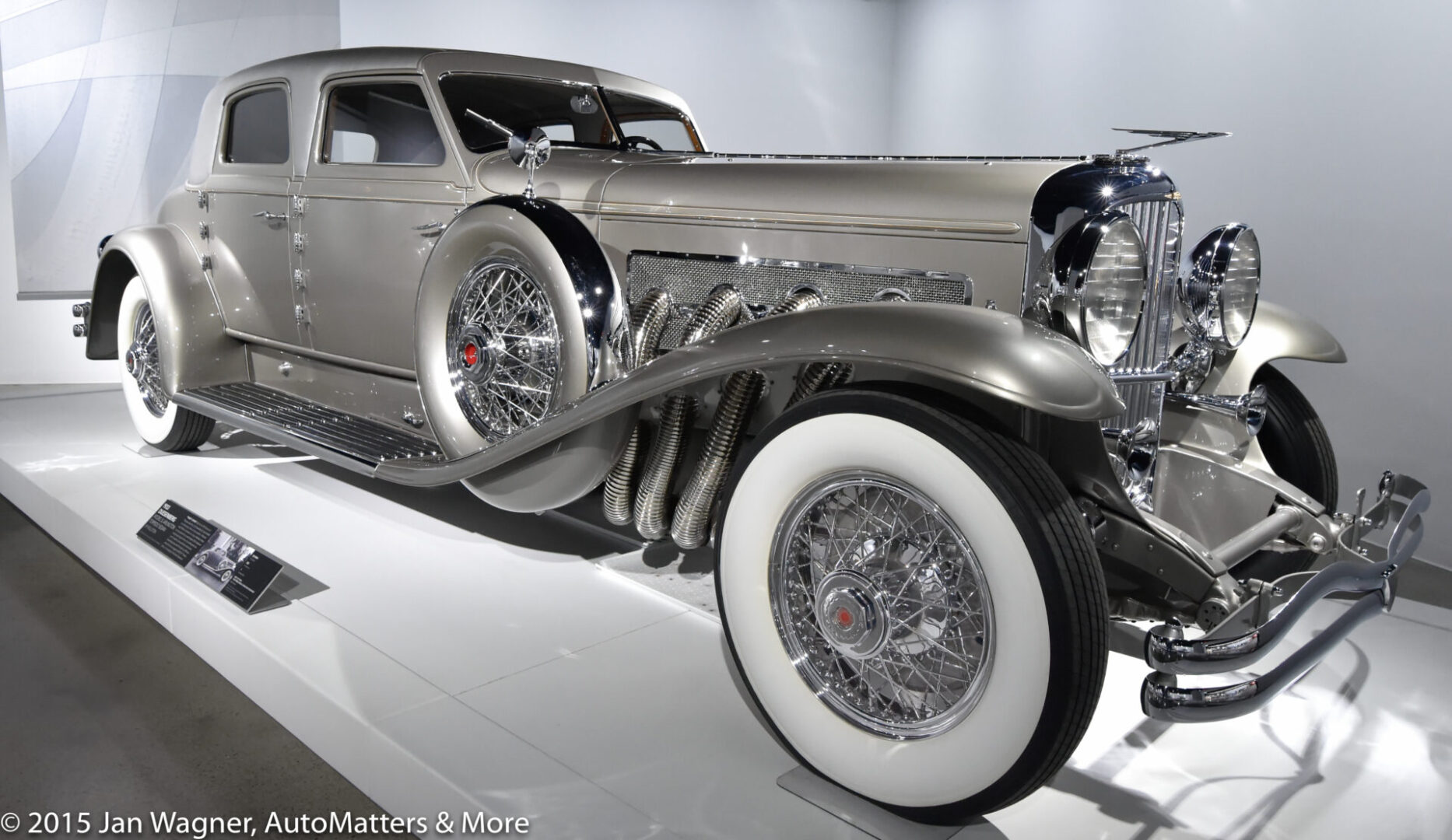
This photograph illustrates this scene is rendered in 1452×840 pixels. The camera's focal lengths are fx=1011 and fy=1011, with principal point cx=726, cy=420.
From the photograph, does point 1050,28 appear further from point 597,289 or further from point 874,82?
point 597,289

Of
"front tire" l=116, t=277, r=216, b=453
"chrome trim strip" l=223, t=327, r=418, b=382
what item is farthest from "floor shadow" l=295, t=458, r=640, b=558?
"front tire" l=116, t=277, r=216, b=453

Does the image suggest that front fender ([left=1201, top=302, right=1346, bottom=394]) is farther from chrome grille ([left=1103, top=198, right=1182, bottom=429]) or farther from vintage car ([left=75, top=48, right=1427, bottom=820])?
chrome grille ([left=1103, top=198, right=1182, bottom=429])

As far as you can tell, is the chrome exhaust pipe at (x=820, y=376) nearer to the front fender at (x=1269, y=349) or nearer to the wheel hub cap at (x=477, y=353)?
the wheel hub cap at (x=477, y=353)

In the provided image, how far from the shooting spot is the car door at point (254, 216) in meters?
3.94

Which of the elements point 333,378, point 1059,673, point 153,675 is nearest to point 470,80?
point 333,378

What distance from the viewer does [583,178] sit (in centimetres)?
307

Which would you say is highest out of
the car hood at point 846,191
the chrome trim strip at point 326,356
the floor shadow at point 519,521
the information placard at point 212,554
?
the car hood at point 846,191

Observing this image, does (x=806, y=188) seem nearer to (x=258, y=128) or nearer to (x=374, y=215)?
(x=374, y=215)

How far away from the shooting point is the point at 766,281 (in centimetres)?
263

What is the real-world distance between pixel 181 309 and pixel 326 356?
0.82 m

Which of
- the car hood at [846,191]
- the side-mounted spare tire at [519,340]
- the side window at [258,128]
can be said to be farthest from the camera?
the side window at [258,128]

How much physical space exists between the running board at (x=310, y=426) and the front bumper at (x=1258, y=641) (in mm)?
2056

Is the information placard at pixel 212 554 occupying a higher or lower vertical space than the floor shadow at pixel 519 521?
higher

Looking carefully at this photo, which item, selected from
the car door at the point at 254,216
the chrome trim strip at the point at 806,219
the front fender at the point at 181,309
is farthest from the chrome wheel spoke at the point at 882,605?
the front fender at the point at 181,309
